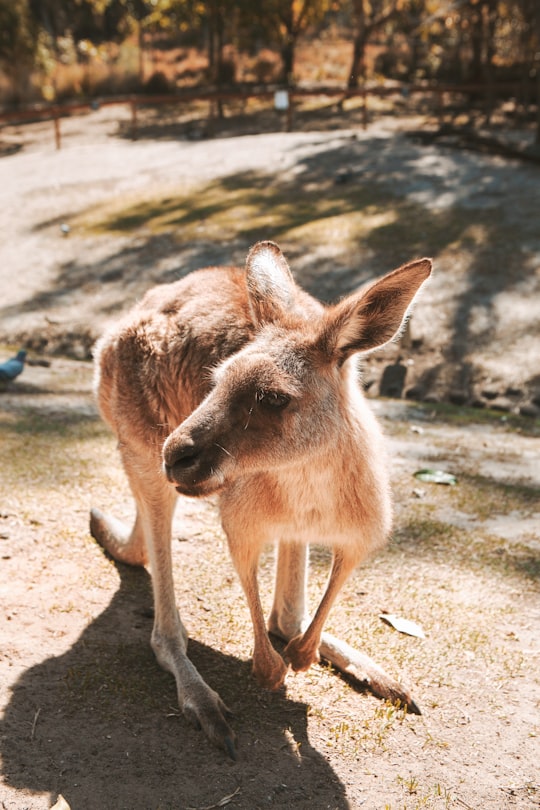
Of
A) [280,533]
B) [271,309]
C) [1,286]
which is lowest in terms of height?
[1,286]

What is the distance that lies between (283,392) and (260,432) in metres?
0.14

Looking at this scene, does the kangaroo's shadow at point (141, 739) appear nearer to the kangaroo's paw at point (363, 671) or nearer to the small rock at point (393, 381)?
the kangaroo's paw at point (363, 671)

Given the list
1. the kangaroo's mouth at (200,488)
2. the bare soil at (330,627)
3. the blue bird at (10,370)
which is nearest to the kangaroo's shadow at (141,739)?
the bare soil at (330,627)

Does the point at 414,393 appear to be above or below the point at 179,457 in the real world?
below

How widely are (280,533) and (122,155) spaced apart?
15622mm

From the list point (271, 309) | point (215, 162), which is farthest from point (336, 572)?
point (215, 162)

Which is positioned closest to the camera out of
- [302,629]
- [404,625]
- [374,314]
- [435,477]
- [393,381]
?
[374,314]

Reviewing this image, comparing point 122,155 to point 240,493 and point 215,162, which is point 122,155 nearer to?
point 215,162

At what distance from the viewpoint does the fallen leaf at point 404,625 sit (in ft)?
11.1

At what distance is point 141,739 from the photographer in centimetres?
271

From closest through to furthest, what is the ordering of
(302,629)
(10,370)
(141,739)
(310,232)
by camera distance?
(141,739) < (302,629) < (10,370) < (310,232)

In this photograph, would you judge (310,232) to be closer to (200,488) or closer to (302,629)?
(302,629)

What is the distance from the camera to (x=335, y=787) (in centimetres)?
257

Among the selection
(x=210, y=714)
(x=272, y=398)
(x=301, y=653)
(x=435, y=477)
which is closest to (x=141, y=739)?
(x=210, y=714)
